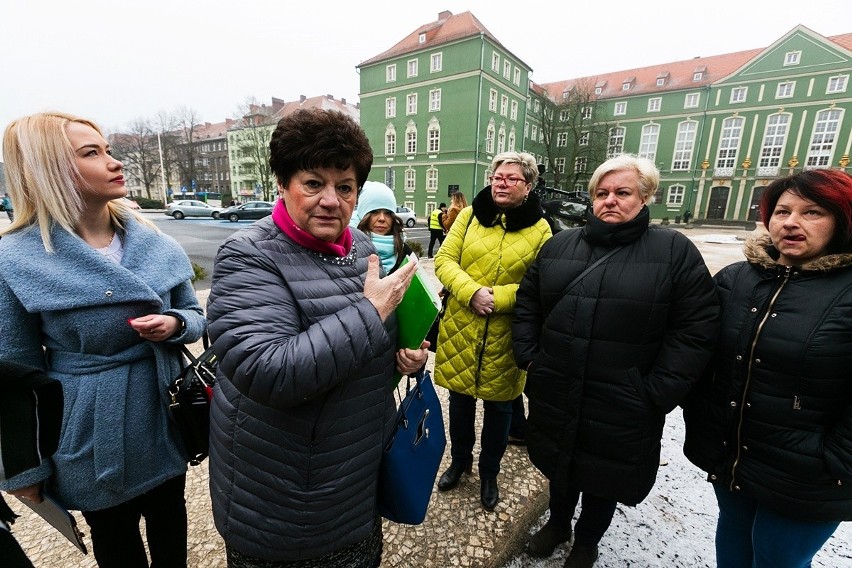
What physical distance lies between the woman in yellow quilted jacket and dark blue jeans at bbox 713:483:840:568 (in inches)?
43.8

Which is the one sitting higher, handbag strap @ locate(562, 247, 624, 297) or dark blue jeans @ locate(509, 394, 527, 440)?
handbag strap @ locate(562, 247, 624, 297)

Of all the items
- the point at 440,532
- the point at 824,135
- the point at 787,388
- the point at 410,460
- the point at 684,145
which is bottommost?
the point at 440,532

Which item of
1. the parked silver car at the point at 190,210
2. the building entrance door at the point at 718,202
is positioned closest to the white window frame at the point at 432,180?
the parked silver car at the point at 190,210

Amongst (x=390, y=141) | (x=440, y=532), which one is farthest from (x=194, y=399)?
(x=390, y=141)

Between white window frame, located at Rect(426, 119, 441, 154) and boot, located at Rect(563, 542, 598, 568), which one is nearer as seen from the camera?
boot, located at Rect(563, 542, 598, 568)

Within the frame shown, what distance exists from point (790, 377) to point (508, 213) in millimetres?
1470

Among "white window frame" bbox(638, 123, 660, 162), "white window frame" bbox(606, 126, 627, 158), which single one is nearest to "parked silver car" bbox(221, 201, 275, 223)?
"white window frame" bbox(606, 126, 627, 158)

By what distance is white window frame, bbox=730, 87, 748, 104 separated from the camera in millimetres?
36438

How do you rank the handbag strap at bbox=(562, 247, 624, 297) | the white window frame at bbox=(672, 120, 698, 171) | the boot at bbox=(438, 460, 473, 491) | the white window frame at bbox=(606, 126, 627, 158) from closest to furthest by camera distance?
the handbag strap at bbox=(562, 247, 624, 297)
the boot at bbox=(438, 460, 473, 491)
the white window frame at bbox=(672, 120, 698, 171)
the white window frame at bbox=(606, 126, 627, 158)

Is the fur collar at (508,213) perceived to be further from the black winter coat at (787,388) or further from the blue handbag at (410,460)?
the blue handbag at (410,460)

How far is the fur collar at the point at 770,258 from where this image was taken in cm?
143

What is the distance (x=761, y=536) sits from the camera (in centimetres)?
163

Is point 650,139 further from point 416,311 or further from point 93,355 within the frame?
point 93,355

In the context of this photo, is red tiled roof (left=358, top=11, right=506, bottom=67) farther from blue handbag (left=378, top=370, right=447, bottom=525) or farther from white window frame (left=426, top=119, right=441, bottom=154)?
blue handbag (left=378, top=370, right=447, bottom=525)
